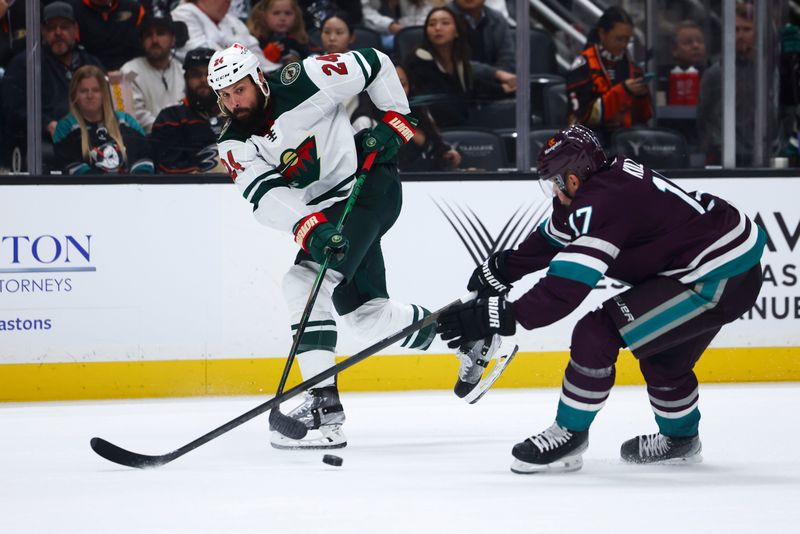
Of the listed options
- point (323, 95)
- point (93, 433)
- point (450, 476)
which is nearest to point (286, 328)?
point (93, 433)

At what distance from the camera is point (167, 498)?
2799mm

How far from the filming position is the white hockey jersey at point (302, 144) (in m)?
3.55

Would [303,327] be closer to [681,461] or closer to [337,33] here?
[681,461]

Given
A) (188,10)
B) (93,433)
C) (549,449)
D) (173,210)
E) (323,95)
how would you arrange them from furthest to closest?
(188,10)
(173,210)
(93,433)
(323,95)
(549,449)

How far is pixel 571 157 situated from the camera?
293cm

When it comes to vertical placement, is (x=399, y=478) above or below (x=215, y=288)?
below

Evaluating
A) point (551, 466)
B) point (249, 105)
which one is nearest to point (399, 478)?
point (551, 466)

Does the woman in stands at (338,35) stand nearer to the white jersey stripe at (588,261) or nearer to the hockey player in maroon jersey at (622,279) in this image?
the hockey player in maroon jersey at (622,279)

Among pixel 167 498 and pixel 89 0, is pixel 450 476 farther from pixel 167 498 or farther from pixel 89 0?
pixel 89 0

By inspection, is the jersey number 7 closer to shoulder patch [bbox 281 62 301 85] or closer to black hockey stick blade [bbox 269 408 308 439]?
shoulder patch [bbox 281 62 301 85]

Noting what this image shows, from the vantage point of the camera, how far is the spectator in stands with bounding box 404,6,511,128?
513 cm

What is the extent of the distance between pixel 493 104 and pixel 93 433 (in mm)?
2257

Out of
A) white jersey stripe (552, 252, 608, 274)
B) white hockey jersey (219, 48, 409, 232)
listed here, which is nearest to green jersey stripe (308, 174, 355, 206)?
white hockey jersey (219, 48, 409, 232)

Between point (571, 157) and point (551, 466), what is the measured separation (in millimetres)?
787
